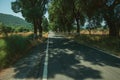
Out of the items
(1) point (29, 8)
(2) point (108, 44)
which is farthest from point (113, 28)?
(1) point (29, 8)

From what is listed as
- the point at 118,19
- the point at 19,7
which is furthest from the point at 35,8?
the point at 118,19

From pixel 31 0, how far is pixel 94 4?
1336 cm

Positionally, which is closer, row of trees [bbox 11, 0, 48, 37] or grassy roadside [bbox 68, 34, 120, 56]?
grassy roadside [bbox 68, 34, 120, 56]

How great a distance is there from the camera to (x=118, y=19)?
1099 inches

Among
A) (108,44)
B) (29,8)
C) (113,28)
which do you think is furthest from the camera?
(29,8)

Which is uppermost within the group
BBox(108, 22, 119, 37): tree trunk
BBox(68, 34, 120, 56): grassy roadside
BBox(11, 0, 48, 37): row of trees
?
BBox(11, 0, 48, 37): row of trees

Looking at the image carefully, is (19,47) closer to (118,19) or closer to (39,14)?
(118,19)

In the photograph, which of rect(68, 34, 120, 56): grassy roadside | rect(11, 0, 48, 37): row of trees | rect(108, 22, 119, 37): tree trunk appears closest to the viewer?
rect(68, 34, 120, 56): grassy roadside

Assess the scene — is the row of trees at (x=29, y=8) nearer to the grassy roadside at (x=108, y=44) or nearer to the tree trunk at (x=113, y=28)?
the grassy roadside at (x=108, y=44)

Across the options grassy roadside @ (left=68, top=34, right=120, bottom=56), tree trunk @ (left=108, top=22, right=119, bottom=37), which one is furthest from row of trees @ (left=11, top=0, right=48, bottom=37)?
tree trunk @ (left=108, top=22, right=119, bottom=37)

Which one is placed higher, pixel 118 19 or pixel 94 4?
pixel 94 4

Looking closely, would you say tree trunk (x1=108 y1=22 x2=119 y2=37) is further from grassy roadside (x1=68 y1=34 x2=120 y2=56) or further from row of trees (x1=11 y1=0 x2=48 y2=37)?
Answer: row of trees (x1=11 y1=0 x2=48 y2=37)

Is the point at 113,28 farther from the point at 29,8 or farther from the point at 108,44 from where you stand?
the point at 29,8

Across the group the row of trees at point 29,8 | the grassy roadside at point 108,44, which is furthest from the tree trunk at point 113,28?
the row of trees at point 29,8
